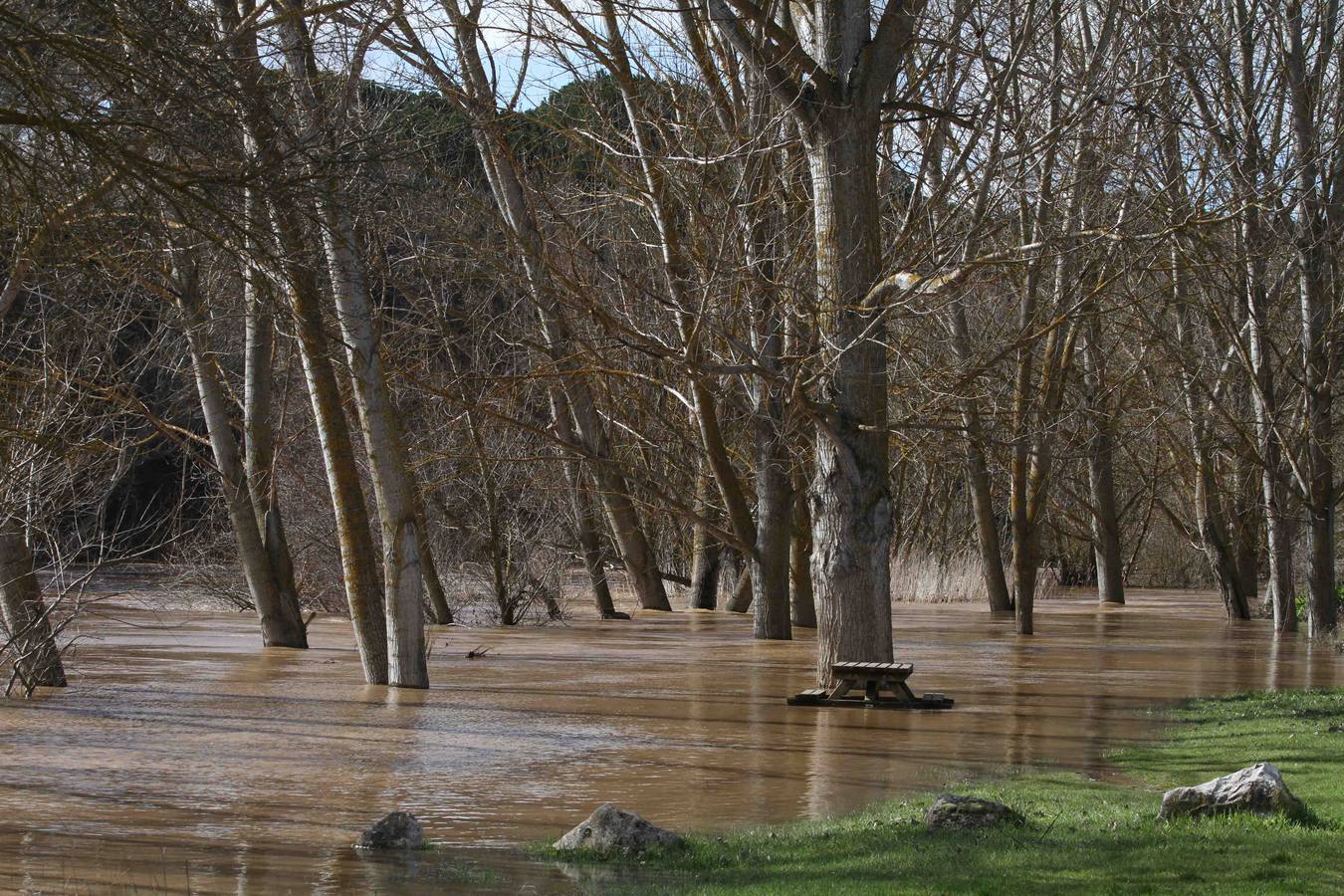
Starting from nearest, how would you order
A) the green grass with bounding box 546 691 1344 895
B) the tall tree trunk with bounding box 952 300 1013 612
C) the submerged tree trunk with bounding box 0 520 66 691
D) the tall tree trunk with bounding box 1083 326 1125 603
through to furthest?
1. the green grass with bounding box 546 691 1344 895
2. the submerged tree trunk with bounding box 0 520 66 691
3. the tall tree trunk with bounding box 952 300 1013 612
4. the tall tree trunk with bounding box 1083 326 1125 603

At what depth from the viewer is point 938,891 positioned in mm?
6766

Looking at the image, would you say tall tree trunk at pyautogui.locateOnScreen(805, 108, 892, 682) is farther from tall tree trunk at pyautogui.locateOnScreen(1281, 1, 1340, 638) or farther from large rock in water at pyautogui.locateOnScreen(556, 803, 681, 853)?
tall tree trunk at pyautogui.locateOnScreen(1281, 1, 1340, 638)

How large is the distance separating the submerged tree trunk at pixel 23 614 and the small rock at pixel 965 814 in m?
9.03

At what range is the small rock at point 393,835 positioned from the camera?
825cm

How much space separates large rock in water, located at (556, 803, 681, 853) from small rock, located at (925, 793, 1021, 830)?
4.54ft

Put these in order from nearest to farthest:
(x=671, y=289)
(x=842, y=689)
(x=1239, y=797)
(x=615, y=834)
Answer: (x=615, y=834), (x=1239, y=797), (x=842, y=689), (x=671, y=289)

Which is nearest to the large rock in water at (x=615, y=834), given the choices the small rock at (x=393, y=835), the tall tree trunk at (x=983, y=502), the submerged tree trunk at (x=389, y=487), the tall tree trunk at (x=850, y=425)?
the small rock at (x=393, y=835)

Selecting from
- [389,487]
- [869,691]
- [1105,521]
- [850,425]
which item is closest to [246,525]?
[389,487]

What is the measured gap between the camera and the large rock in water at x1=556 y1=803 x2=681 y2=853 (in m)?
8.03

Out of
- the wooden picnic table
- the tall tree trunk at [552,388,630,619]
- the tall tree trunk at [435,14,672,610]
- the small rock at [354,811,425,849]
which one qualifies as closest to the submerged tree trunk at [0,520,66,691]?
the tall tree trunk at [435,14,672,610]

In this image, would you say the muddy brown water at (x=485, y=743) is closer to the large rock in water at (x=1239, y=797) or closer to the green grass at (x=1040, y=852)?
the green grass at (x=1040, y=852)

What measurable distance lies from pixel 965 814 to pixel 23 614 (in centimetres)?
1008

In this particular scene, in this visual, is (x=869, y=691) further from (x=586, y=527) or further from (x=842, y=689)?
(x=586, y=527)

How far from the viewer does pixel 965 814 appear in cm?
825
